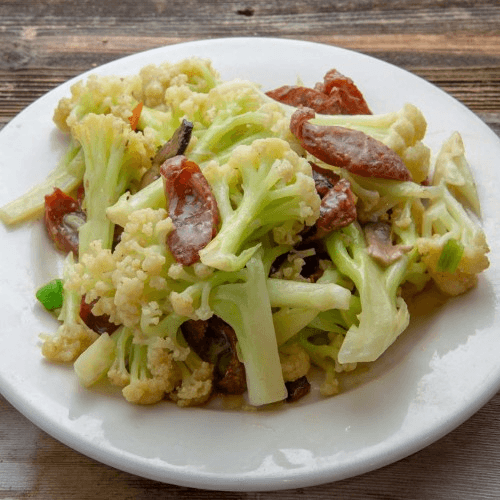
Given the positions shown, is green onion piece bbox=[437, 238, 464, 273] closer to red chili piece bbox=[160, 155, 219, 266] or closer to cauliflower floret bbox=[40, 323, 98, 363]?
red chili piece bbox=[160, 155, 219, 266]

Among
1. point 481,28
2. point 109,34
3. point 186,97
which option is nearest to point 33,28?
point 109,34

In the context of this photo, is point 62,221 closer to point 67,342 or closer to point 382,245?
point 67,342

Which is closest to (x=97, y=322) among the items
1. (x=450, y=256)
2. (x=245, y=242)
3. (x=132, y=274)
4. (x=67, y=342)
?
(x=67, y=342)

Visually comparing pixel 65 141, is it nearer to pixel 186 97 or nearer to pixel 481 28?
pixel 186 97

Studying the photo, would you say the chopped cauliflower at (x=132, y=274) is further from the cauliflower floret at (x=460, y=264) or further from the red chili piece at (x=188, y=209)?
the cauliflower floret at (x=460, y=264)

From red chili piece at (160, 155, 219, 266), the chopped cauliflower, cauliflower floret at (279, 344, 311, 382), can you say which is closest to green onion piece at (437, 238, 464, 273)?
cauliflower floret at (279, 344, 311, 382)
